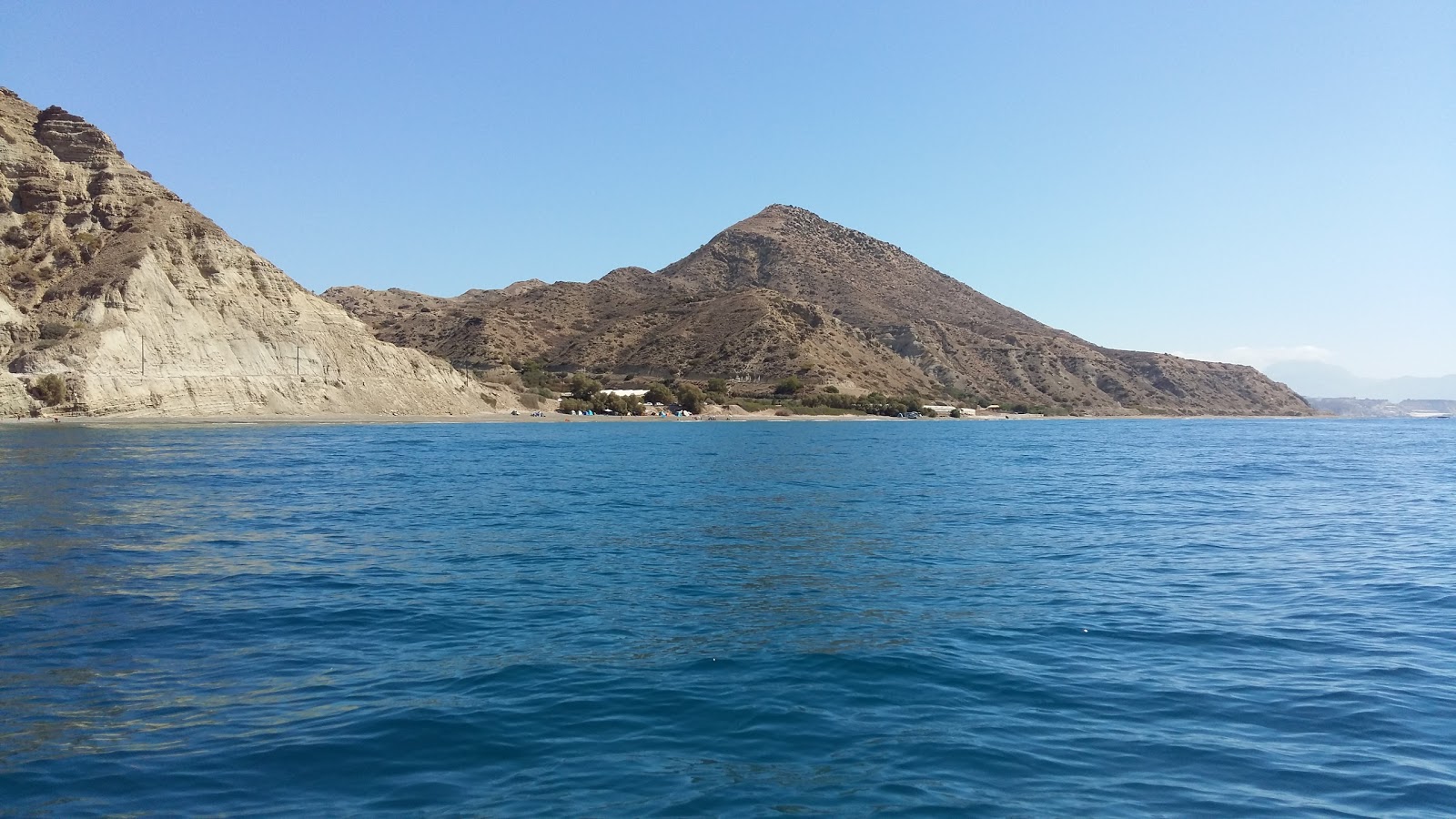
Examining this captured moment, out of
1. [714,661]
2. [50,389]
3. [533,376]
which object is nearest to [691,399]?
[533,376]

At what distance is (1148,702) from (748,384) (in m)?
148

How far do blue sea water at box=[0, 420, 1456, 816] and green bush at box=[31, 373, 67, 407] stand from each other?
1963 inches

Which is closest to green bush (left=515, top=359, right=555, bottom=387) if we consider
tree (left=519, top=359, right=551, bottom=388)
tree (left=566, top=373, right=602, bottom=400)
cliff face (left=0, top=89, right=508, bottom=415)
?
tree (left=519, top=359, right=551, bottom=388)

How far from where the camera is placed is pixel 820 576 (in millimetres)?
17531

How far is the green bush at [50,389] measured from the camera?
222 ft

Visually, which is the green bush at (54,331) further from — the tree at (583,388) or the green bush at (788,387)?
the green bush at (788,387)

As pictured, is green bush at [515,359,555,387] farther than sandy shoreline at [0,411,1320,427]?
Yes

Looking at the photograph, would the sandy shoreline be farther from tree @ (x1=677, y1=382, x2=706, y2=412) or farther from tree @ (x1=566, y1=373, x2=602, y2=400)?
→ tree @ (x1=566, y1=373, x2=602, y2=400)

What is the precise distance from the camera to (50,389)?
224 ft

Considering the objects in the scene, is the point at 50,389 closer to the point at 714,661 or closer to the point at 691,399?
the point at 714,661

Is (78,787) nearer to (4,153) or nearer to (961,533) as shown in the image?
(961,533)

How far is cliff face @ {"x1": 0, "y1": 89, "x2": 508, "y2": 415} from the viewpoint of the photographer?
237 feet

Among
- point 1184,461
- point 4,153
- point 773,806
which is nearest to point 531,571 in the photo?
point 773,806

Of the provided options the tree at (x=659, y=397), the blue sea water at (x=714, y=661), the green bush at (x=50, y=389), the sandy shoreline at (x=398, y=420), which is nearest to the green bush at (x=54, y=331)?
the green bush at (x=50, y=389)
